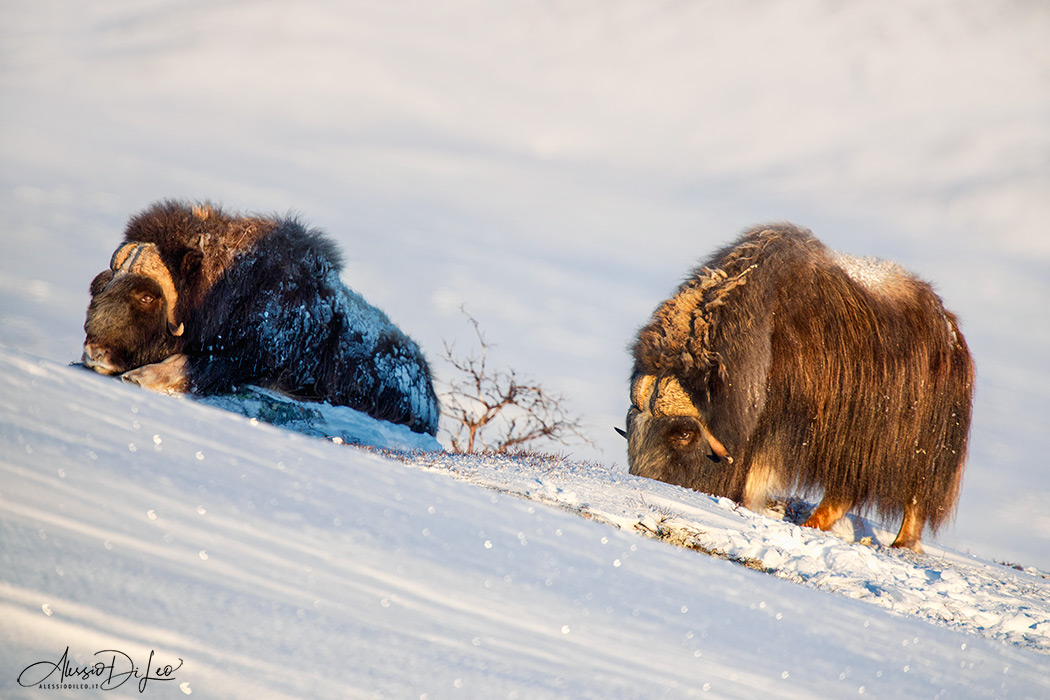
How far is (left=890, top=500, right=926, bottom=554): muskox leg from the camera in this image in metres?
6.11

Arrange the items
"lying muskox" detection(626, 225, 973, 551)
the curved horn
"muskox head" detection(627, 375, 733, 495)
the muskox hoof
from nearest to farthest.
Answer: "lying muskox" detection(626, 225, 973, 551)
"muskox head" detection(627, 375, 733, 495)
the muskox hoof
the curved horn

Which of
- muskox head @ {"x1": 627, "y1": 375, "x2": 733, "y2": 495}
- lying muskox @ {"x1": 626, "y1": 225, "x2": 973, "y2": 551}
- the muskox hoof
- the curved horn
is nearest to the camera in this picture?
lying muskox @ {"x1": 626, "y1": 225, "x2": 973, "y2": 551}

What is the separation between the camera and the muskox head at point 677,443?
19.9 ft

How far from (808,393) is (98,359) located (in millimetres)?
5624

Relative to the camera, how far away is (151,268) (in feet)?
21.5

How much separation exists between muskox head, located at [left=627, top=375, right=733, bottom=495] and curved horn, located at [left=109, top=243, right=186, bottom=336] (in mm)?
3936

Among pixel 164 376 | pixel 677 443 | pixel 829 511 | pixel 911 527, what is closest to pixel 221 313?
pixel 164 376

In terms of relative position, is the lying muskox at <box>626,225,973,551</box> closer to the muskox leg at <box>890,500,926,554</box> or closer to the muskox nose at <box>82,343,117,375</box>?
the muskox leg at <box>890,500,926,554</box>

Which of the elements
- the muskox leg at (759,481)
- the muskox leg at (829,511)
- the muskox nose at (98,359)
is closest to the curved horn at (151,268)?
the muskox nose at (98,359)

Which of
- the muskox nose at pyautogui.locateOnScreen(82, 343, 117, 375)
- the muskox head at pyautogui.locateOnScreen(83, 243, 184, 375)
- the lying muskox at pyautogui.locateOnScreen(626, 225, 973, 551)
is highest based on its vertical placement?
Answer: the lying muskox at pyautogui.locateOnScreen(626, 225, 973, 551)

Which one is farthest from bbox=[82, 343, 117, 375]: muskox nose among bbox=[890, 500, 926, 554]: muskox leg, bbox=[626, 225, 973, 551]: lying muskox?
bbox=[890, 500, 926, 554]: muskox leg

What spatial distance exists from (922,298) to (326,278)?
16.7ft

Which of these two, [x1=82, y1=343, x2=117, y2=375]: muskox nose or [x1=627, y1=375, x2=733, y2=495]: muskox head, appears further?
[x1=82, y1=343, x2=117, y2=375]: muskox nose

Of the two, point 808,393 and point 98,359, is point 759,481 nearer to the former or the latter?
point 808,393
